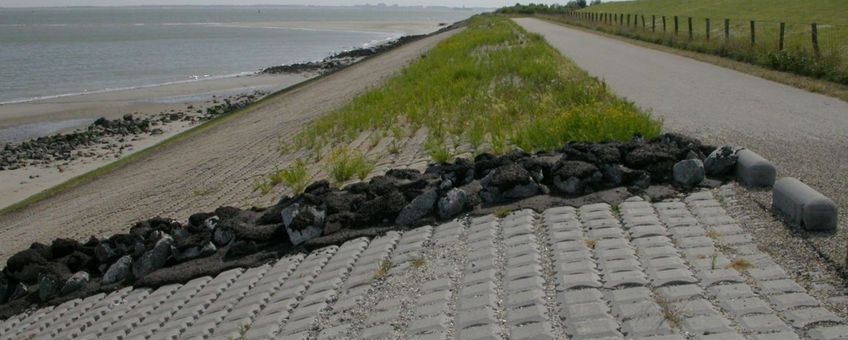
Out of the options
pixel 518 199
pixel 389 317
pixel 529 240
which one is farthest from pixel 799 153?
pixel 389 317

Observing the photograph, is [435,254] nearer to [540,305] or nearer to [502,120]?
[540,305]

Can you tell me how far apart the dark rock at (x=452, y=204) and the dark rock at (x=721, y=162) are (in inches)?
95.3

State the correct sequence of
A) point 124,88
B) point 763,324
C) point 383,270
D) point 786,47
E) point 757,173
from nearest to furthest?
point 763,324, point 383,270, point 757,173, point 786,47, point 124,88

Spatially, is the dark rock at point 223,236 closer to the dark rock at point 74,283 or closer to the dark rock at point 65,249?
the dark rock at point 74,283

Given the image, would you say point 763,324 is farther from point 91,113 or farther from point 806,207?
point 91,113

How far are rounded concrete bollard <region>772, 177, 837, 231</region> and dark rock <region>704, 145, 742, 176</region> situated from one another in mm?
1236

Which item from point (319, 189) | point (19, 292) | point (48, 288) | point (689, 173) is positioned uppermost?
point (689, 173)

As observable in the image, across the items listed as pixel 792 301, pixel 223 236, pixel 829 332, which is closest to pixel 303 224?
pixel 223 236

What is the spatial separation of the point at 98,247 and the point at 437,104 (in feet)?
26.0

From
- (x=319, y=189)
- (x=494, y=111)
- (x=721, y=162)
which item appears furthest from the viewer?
(x=494, y=111)

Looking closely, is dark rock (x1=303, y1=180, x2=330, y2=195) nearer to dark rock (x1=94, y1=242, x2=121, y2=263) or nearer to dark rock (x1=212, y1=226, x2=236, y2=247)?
dark rock (x1=212, y1=226, x2=236, y2=247)

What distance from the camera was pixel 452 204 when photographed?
7555mm

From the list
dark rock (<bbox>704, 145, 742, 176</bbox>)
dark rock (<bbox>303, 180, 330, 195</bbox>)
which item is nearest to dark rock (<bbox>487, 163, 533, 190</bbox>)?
dark rock (<bbox>704, 145, 742, 176</bbox>)

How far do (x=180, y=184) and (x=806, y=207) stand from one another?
38.2 feet
